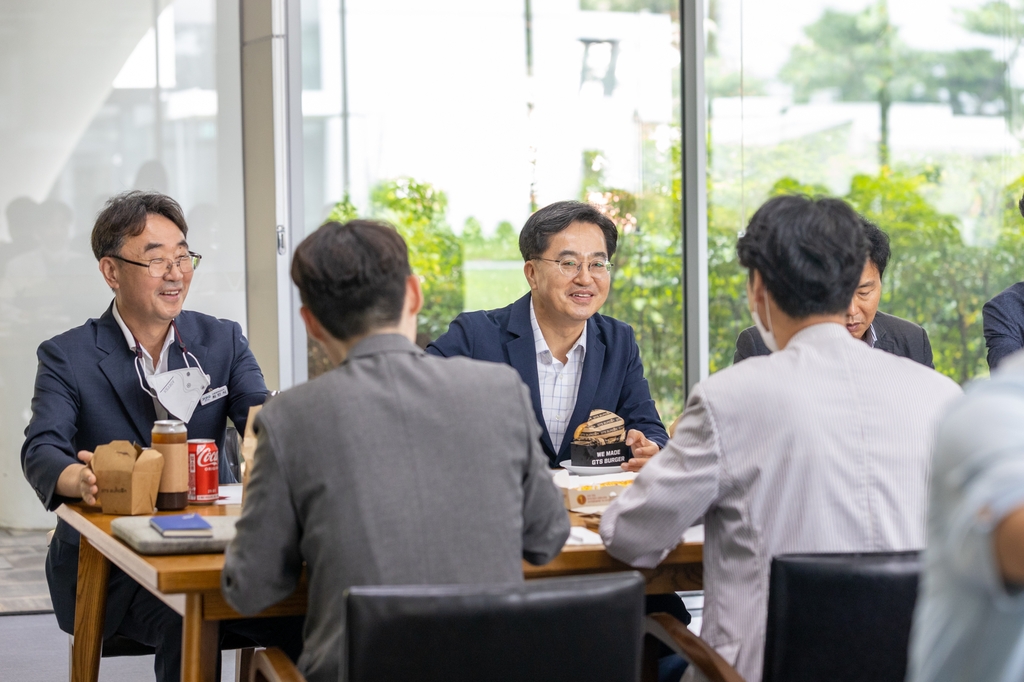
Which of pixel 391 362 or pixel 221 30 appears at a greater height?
pixel 221 30

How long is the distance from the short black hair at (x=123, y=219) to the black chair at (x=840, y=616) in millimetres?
1889

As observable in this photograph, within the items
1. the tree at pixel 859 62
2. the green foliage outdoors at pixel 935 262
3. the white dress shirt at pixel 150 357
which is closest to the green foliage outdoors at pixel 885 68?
the tree at pixel 859 62

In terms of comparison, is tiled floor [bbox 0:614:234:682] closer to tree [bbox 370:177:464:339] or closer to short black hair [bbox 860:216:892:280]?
tree [bbox 370:177:464:339]

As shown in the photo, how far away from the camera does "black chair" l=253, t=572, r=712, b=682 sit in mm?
1353

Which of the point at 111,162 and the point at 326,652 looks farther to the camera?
the point at 111,162

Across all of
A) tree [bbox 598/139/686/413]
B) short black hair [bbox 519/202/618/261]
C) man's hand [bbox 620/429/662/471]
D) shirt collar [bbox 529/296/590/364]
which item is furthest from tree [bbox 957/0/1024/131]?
man's hand [bbox 620/429/662/471]

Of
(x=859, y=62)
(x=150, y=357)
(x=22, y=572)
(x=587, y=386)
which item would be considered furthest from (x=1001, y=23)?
(x=22, y=572)

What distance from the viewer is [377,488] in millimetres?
1517

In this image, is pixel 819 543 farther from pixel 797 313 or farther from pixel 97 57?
pixel 97 57

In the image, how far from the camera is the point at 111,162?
14.2 ft

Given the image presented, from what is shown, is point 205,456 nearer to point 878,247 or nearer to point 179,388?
point 179,388

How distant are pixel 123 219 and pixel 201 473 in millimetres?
Result: 829

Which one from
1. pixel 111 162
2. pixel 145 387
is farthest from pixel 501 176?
pixel 145 387

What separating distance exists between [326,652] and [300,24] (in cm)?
354
